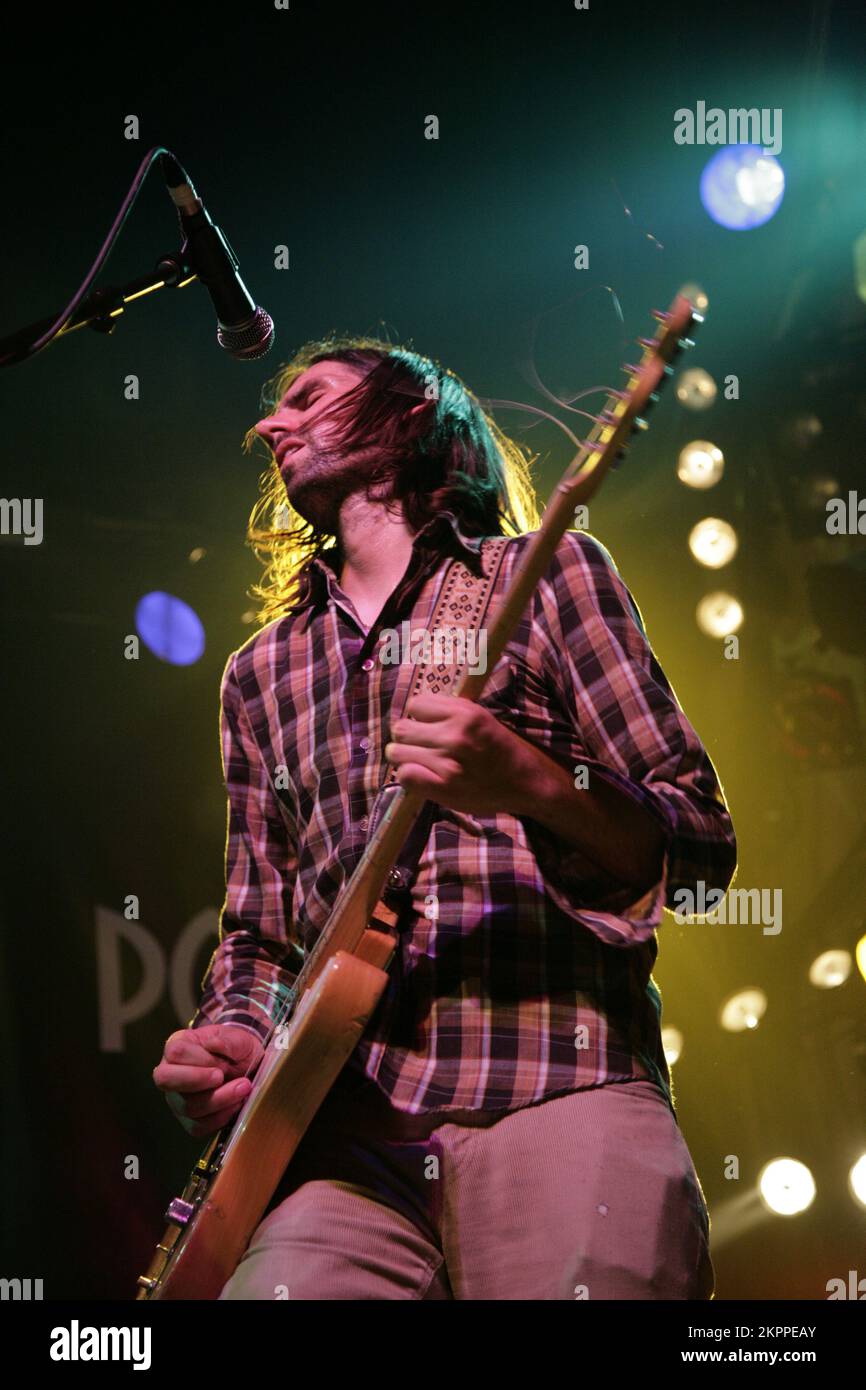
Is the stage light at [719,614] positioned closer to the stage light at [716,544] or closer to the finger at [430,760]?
the stage light at [716,544]

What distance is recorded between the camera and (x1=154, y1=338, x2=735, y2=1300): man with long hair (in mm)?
1294

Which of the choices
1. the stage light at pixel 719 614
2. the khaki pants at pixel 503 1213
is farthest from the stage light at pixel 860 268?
the khaki pants at pixel 503 1213

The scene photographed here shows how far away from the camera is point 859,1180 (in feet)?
7.41

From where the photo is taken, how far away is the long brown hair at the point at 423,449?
1.94 meters

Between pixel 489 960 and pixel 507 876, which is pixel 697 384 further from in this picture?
pixel 489 960

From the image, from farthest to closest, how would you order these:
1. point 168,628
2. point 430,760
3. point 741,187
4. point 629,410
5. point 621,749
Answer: point 168,628, point 741,187, point 621,749, point 629,410, point 430,760

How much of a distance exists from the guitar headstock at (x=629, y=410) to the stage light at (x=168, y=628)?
1391 millimetres

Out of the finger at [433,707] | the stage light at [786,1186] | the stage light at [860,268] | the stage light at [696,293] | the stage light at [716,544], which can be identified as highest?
the stage light at [860,268]

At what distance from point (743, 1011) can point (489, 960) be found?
1149 millimetres

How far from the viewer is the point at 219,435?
2.57m

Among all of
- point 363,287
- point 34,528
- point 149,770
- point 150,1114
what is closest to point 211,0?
point 363,287

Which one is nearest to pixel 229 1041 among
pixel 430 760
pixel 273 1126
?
pixel 273 1126
